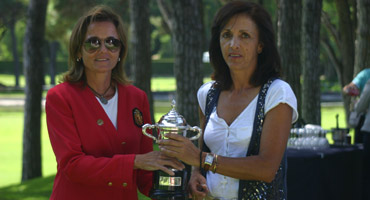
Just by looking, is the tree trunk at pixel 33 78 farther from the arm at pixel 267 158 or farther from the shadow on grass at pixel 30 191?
the arm at pixel 267 158

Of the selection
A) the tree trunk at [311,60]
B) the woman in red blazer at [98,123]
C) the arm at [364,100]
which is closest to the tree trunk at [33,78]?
the tree trunk at [311,60]

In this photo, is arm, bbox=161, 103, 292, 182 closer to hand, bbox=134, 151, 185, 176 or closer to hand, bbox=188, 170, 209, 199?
hand, bbox=134, 151, 185, 176

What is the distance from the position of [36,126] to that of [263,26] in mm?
10453

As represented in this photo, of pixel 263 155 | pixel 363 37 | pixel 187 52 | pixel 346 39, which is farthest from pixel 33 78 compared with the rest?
pixel 263 155

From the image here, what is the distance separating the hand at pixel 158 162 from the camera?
10.3 feet

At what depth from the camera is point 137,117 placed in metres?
3.59

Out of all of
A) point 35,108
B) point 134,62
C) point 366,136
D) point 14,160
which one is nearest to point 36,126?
point 35,108

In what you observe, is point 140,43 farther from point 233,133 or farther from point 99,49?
point 233,133

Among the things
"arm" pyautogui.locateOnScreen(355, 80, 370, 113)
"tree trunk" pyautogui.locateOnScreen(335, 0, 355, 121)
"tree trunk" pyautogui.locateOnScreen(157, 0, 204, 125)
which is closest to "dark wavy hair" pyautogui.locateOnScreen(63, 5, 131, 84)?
"tree trunk" pyautogui.locateOnScreen(157, 0, 204, 125)

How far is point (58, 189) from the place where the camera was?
3383 millimetres

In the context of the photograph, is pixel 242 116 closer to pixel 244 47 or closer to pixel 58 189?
pixel 244 47

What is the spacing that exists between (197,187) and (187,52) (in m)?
4.49

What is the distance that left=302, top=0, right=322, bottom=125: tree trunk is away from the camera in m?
12.0

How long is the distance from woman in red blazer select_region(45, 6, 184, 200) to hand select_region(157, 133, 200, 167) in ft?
0.35
